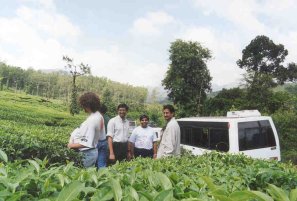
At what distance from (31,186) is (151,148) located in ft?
22.0

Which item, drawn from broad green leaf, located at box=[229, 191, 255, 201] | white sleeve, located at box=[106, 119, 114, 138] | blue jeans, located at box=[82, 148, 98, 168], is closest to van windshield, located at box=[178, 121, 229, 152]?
white sleeve, located at box=[106, 119, 114, 138]

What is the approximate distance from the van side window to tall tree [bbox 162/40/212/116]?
115ft

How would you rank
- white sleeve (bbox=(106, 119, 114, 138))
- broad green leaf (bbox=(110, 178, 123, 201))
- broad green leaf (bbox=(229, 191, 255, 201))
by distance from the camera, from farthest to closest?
white sleeve (bbox=(106, 119, 114, 138)) → broad green leaf (bbox=(110, 178, 123, 201)) → broad green leaf (bbox=(229, 191, 255, 201))

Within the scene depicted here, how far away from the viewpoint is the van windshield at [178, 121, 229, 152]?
11.4 meters

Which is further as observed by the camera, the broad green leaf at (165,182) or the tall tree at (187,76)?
the tall tree at (187,76)

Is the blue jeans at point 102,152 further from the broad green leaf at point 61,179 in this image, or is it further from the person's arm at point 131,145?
the broad green leaf at point 61,179

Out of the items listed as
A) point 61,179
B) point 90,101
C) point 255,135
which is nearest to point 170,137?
point 90,101

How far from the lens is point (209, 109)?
45.6m

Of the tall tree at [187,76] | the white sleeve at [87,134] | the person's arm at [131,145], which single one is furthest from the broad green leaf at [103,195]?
the tall tree at [187,76]

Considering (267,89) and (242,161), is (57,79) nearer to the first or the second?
(267,89)

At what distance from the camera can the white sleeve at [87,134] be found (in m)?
5.52

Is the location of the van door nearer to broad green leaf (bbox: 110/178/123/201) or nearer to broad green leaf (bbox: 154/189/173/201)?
broad green leaf (bbox: 110/178/123/201)

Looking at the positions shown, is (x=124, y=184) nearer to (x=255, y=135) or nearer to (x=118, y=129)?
(x=118, y=129)

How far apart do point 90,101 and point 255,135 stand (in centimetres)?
679
